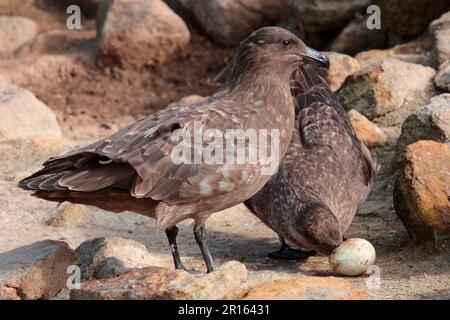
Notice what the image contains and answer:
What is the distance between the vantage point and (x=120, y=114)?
1192 centimetres

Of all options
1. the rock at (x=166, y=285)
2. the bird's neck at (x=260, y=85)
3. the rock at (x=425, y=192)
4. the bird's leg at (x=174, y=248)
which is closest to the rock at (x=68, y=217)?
the bird's leg at (x=174, y=248)

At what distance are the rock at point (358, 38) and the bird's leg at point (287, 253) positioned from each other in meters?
4.69

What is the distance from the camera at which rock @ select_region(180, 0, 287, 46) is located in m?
12.9

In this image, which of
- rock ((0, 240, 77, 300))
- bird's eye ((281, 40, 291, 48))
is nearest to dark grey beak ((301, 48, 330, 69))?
bird's eye ((281, 40, 291, 48))

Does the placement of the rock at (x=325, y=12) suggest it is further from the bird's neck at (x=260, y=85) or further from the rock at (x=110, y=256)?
the rock at (x=110, y=256)

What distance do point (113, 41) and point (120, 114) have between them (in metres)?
1.33

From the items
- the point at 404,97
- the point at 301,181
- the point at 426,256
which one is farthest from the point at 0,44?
the point at 426,256

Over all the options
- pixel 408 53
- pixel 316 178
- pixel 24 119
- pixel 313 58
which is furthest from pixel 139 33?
pixel 313 58

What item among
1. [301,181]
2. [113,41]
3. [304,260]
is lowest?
[304,260]

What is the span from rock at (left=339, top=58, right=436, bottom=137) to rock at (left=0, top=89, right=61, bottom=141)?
306 centimetres

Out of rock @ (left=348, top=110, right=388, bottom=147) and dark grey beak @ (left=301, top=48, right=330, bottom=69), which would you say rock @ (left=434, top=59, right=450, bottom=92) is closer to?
rock @ (left=348, top=110, right=388, bottom=147)

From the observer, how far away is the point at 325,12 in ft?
39.2

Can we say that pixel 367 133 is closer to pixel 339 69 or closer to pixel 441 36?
pixel 339 69

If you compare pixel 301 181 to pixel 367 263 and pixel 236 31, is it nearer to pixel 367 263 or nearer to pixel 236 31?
pixel 367 263
